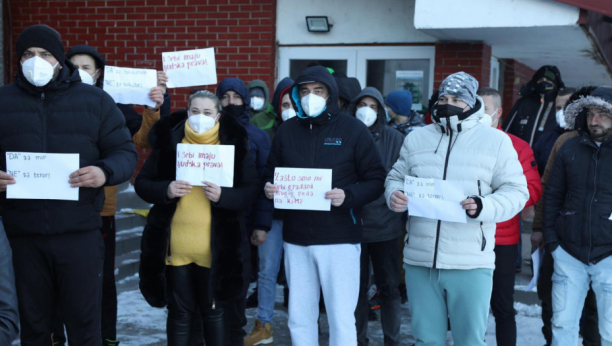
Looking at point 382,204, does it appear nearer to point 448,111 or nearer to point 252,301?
point 448,111

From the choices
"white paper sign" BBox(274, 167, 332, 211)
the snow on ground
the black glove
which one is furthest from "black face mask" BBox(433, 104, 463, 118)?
the snow on ground

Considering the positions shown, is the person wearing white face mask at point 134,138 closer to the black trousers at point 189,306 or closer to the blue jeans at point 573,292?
the black trousers at point 189,306

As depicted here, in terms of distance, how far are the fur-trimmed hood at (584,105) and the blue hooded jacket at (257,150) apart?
2238mm

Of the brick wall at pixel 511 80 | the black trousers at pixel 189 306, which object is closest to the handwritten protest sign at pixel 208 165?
the black trousers at pixel 189 306

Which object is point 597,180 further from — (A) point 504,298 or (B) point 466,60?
(B) point 466,60

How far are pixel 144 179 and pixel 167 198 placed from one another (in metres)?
0.26

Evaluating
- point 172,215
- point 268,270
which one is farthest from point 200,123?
point 268,270

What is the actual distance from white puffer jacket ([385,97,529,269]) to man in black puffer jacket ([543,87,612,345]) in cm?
64

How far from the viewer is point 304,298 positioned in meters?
3.85

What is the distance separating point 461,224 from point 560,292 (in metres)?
1.02

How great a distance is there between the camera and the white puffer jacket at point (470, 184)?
333 cm

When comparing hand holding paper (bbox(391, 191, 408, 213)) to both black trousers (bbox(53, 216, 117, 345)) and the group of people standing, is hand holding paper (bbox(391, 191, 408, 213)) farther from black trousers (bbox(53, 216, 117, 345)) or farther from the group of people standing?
black trousers (bbox(53, 216, 117, 345))

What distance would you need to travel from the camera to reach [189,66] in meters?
4.60

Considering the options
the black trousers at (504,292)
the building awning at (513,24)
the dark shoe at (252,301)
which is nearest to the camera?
the black trousers at (504,292)
